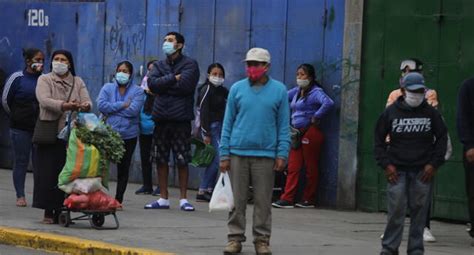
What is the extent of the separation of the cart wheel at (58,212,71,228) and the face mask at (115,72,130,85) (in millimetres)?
2639

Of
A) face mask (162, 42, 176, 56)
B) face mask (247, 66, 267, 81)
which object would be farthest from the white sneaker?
face mask (162, 42, 176, 56)

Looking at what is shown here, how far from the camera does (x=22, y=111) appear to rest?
1510 centimetres

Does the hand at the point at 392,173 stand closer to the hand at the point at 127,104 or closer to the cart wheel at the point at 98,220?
the cart wheel at the point at 98,220

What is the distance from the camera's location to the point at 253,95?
37.2ft

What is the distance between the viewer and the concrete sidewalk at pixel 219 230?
473 inches

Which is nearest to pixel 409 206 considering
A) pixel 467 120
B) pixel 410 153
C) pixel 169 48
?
pixel 410 153

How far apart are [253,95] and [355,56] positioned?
4.88 m

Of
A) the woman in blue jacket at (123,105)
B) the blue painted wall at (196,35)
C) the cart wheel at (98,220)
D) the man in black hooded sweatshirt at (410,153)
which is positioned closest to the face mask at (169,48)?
the woman in blue jacket at (123,105)

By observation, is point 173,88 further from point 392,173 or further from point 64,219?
point 392,173

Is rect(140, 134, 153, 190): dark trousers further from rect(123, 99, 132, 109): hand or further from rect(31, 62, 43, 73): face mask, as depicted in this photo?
rect(31, 62, 43, 73): face mask

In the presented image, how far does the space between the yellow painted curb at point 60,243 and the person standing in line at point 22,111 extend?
2.45m

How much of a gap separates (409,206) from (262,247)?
Answer: 1388 millimetres

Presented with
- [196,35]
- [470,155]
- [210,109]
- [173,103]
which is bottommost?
[470,155]

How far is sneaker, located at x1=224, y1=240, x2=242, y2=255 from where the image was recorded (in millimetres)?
11227
